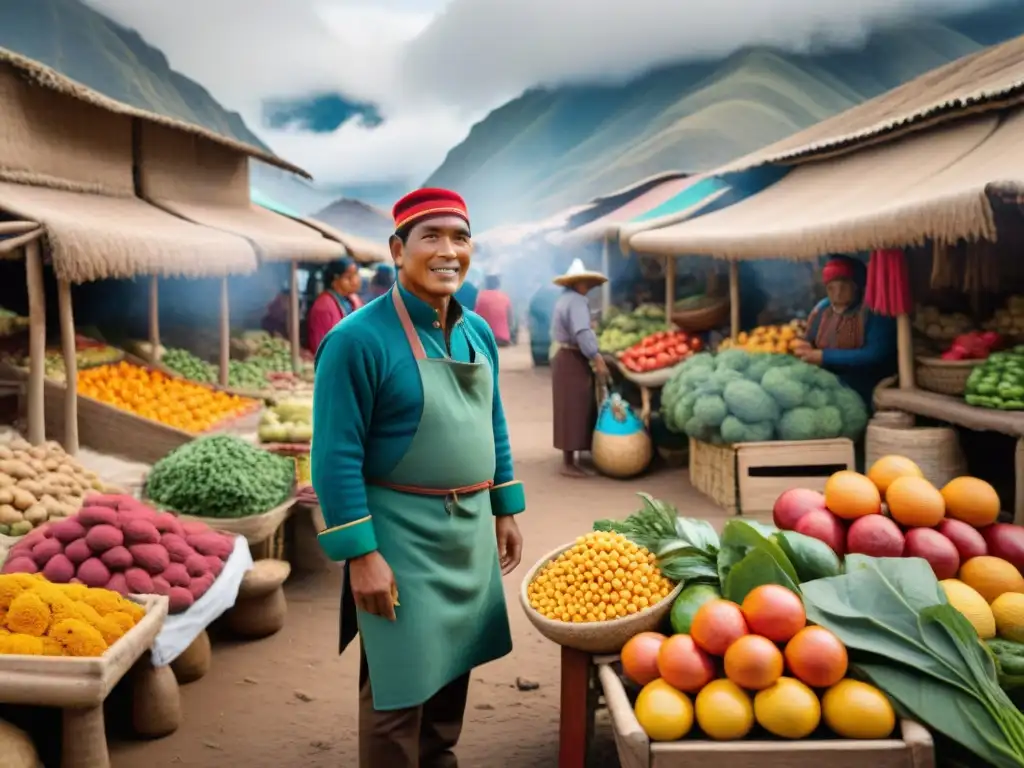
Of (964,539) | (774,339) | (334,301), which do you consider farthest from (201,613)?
(774,339)

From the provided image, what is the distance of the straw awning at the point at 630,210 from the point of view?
470 inches

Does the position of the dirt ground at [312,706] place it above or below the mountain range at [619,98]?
below

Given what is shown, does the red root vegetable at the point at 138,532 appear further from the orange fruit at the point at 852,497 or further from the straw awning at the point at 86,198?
the orange fruit at the point at 852,497

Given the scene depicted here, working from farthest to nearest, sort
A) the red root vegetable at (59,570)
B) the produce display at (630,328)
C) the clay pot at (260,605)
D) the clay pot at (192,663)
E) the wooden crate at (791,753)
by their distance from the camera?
the produce display at (630,328) < the clay pot at (260,605) < the clay pot at (192,663) < the red root vegetable at (59,570) < the wooden crate at (791,753)

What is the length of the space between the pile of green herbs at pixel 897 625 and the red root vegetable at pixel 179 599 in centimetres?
189

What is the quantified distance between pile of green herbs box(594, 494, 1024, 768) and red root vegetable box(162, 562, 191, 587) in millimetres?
1955

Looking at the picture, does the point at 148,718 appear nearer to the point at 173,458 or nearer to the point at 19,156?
the point at 173,458

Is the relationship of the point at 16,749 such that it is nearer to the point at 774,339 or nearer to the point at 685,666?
the point at 685,666

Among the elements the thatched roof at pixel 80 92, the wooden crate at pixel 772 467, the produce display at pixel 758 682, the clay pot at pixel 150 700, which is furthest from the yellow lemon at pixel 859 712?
the thatched roof at pixel 80 92

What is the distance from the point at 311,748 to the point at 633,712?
1.56m

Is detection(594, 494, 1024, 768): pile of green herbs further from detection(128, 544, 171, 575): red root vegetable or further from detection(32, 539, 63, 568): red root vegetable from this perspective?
detection(32, 539, 63, 568): red root vegetable

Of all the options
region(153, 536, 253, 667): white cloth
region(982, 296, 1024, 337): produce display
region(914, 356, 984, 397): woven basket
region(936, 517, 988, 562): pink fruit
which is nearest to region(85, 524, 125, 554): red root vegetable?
region(153, 536, 253, 667): white cloth

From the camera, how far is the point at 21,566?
10.7 feet

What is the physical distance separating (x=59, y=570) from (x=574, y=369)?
5.06 metres
